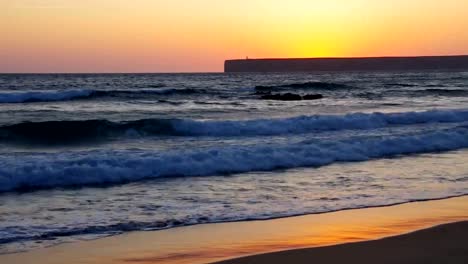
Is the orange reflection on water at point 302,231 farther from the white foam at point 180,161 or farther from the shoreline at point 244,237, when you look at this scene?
the white foam at point 180,161

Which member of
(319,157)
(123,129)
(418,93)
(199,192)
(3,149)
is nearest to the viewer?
(199,192)

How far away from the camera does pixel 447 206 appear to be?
941 centimetres

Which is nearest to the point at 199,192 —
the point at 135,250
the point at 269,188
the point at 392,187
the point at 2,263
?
the point at 269,188

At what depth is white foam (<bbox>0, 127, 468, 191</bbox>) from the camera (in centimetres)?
1155

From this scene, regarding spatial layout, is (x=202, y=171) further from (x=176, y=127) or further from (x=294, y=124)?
(x=294, y=124)

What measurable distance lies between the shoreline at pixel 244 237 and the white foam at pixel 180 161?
4035mm

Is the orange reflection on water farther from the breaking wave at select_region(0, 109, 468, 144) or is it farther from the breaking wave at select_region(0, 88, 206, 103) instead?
the breaking wave at select_region(0, 88, 206, 103)

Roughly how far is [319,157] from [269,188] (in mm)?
3798

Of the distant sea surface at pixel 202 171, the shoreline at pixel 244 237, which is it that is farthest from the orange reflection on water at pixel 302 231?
the distant sea surface at pixel 202 171

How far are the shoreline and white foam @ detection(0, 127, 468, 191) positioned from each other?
A: 13.2ft

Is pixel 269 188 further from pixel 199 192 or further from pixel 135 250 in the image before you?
pixel 135 250

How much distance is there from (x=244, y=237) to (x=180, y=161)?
5684 mm

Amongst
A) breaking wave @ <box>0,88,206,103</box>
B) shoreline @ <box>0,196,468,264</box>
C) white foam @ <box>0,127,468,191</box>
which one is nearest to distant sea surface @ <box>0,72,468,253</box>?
white foam @ <box>0,127,468,191</box>

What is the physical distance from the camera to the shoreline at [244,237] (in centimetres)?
669
